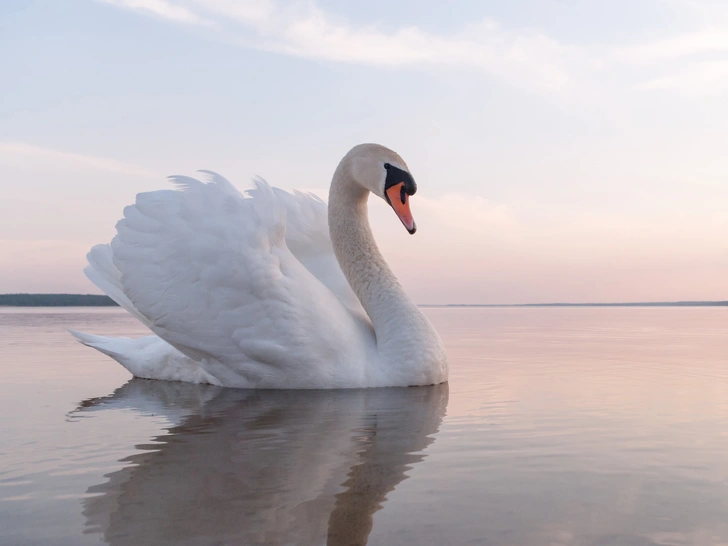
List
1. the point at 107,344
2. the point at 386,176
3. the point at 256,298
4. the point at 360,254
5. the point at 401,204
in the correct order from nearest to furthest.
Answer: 1. the point at 256,298
2. the point at 401,204
3. the point at 386,176
4. the point at 360,254
5. the point at 107,344

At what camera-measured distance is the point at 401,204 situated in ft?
21.9

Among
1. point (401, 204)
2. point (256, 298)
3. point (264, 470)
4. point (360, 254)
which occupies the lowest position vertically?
point (264, 470)

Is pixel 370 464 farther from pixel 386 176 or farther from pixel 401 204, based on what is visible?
pixel 386 176

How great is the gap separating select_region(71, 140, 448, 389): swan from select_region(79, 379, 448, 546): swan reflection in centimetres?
40

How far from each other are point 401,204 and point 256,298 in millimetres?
1648

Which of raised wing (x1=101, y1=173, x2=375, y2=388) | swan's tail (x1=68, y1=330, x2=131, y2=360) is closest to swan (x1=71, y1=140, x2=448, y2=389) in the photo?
raised wing (x1=101, y1=173, x2=375, y2=388)

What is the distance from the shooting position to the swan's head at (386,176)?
6.67 meters

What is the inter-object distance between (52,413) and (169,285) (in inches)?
54.2

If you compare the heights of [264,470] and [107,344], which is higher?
[107,344]

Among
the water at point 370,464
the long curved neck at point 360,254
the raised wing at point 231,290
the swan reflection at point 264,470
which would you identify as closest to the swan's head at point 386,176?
the long curved neck at point 360,254

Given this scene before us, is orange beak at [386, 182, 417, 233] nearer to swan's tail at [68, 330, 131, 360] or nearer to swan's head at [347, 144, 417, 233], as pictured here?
swan's head at [347, 144, 417, 233]

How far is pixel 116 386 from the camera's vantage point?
22.7ft

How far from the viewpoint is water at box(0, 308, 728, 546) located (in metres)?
2.64

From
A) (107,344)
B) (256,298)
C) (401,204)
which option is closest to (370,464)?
(256,298)
